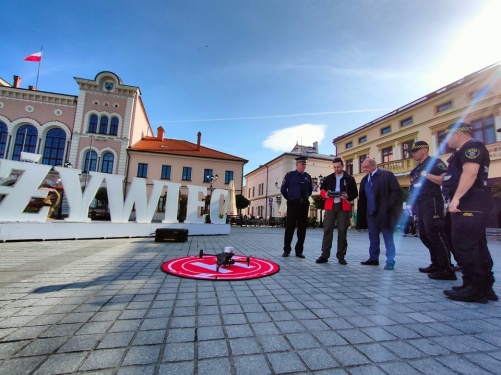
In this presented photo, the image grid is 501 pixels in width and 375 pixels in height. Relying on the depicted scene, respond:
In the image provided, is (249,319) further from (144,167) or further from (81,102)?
(81,102)

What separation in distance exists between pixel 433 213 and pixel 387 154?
2325 centimetres

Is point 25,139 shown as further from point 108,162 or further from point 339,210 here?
point 339,210

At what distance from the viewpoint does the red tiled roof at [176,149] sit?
2907 centimetres

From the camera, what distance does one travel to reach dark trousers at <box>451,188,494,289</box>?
8.86ft

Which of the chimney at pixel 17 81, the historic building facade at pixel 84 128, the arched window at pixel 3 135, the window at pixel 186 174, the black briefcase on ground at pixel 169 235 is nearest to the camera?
the black briefcase on ground at pixel 169 235

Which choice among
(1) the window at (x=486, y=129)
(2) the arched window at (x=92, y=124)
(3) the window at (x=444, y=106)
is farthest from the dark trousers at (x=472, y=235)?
(2) the arched window at (x=92, y=124)

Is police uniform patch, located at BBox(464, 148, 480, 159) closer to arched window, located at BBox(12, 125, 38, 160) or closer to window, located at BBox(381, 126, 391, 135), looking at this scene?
window, located at BBox(381, 126, 391, 135)

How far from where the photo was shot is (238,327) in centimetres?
194

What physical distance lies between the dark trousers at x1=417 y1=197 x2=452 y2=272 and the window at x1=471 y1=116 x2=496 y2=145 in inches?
704

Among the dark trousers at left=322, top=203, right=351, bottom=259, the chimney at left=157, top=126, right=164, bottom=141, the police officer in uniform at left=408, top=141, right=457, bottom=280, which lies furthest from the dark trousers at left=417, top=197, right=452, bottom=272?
the chimney at left=157, top=126, right=164, bottom=141

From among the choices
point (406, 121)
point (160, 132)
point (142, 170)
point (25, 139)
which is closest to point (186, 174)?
point (142, 170)

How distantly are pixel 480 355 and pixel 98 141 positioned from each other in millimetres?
31396

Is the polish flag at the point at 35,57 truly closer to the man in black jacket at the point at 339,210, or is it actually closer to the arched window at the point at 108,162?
the arched window at the point at 108,162

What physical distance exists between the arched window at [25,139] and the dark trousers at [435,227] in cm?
3399
